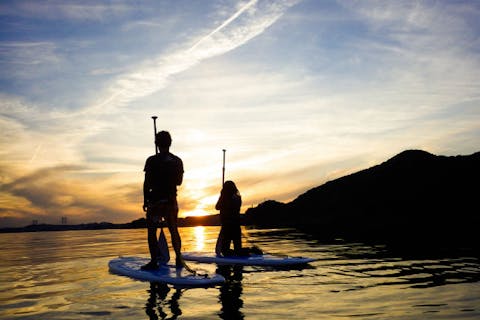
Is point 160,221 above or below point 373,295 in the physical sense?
above

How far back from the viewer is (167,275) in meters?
11.1

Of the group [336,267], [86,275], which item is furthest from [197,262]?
[336,267]

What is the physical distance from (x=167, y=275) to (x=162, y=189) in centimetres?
232

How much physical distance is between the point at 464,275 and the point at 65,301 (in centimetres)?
969

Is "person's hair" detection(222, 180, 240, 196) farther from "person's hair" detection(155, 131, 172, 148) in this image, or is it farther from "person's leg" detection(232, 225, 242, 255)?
"person's hair" detection(155, 131, 172, 148)

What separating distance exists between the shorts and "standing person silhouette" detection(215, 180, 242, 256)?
13.2 feet

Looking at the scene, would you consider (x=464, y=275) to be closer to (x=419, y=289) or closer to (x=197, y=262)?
(x=419, y=289)

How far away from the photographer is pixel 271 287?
1002 centimetres

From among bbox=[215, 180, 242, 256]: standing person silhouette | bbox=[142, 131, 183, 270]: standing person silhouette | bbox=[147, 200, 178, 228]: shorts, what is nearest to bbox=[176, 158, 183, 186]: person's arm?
bbox=[142, 131, 183, 270]: standing person silhouette

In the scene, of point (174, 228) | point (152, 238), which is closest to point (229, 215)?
point (174, 228)

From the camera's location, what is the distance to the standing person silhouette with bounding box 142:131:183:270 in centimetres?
1182

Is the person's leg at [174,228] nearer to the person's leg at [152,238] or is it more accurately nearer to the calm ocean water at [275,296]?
the person's leg at [152,238]

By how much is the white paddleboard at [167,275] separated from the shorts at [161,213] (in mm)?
1269

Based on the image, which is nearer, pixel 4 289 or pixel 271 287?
pixel 271 287
